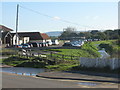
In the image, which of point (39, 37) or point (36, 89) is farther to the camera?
point (39, 37)

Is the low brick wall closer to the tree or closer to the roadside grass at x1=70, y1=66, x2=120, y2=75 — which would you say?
the roadside grass at x1=70, y1=66, x2=120, y2=75

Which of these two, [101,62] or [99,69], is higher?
[101,62]

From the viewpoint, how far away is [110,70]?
2055cm

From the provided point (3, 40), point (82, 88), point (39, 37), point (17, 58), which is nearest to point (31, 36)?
point (39, 37)

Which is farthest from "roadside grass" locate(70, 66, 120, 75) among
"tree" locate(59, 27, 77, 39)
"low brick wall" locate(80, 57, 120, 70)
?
"tree" locate(59, 27, 77, 39)

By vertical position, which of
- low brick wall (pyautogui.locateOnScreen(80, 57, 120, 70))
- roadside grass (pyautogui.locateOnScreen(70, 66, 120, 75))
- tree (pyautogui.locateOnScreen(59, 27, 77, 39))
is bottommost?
roadside grass (pyautogui.locateOnScreen(70, 66, 120, 75))

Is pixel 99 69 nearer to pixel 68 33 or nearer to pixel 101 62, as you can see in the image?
pixel 101 62

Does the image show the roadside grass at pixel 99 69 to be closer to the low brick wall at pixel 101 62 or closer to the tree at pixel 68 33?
the low brick wall at pixel 101 62

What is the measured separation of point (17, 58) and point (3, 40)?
39.8m

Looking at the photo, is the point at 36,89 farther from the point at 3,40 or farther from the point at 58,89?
the point at 3,40

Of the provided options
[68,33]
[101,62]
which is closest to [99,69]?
[101,62]

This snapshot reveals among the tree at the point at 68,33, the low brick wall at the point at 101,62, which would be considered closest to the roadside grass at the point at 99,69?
the low brick wall at the point at 101,62

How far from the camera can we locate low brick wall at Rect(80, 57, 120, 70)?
20.6 meters

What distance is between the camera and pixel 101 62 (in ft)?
71.4
